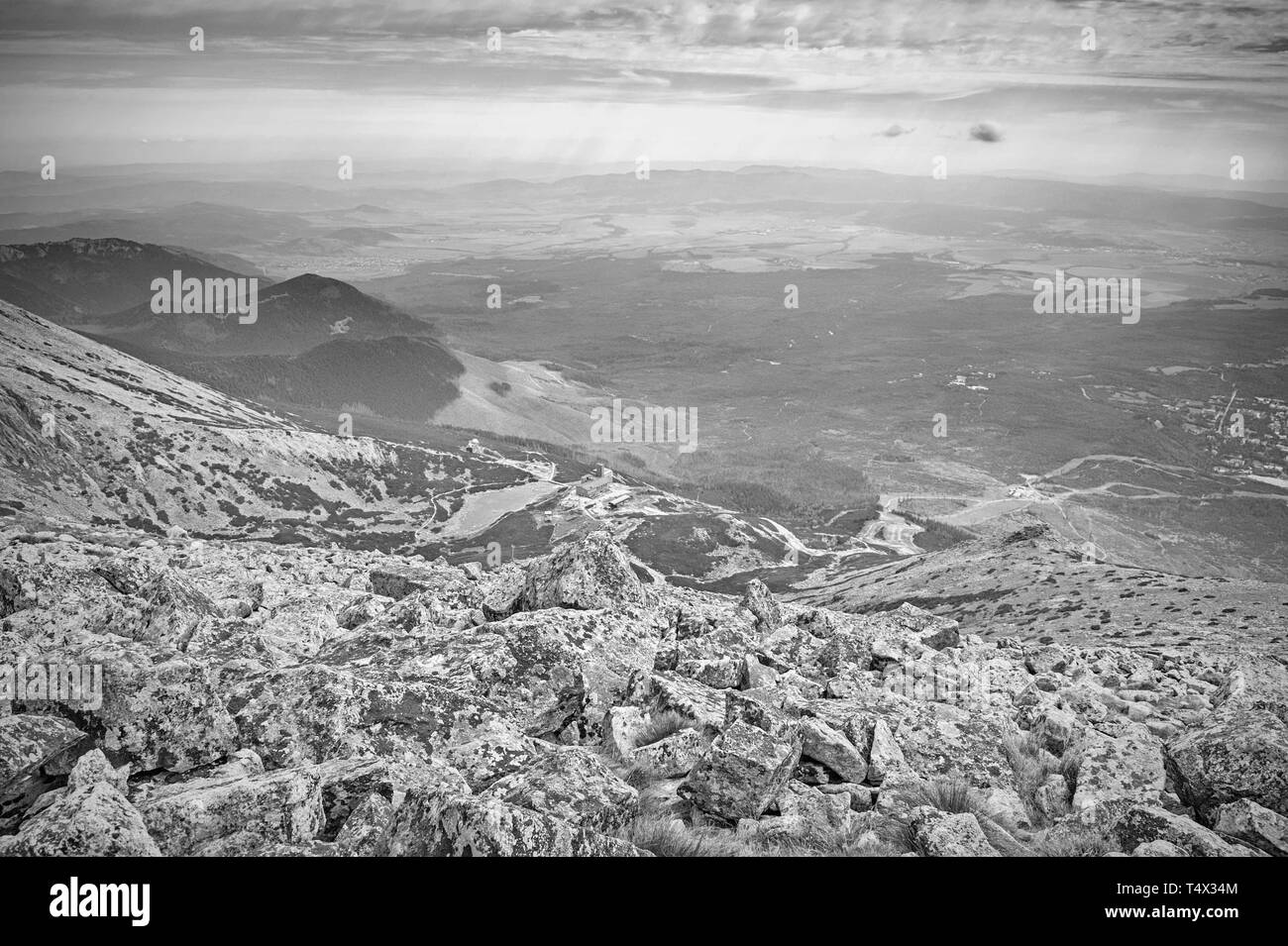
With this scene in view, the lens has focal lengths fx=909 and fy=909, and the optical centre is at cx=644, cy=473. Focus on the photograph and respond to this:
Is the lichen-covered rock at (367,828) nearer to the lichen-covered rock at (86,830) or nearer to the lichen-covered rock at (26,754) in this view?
the lichen-covered rock at (86,830)

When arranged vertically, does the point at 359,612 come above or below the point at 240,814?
below

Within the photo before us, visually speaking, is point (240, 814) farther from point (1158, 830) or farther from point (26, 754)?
point (1158, 830)

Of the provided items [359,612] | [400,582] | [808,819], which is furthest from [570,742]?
[400,582]

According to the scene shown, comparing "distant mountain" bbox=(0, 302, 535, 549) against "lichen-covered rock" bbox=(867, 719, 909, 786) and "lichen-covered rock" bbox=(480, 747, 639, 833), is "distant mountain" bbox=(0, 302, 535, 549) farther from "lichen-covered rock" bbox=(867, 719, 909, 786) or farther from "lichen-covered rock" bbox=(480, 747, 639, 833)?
"lichen-covered rock" bbox=(867, 719, 909, 786)

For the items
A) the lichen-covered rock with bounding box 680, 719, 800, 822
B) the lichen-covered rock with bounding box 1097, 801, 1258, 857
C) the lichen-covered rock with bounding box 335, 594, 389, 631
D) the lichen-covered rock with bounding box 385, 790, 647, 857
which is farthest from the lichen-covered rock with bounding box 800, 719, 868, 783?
the lichen-covered rock with bounding box 335, 594, 389, 631

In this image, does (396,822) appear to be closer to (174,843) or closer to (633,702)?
(174,843)

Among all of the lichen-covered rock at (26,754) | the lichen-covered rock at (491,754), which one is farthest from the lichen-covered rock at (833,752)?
the lichen-covered rock at (26,754)
